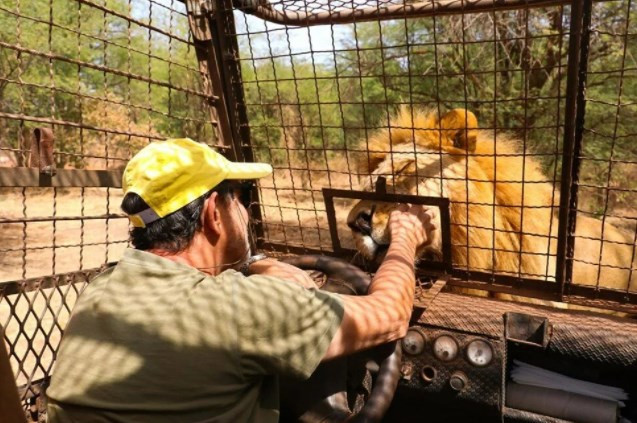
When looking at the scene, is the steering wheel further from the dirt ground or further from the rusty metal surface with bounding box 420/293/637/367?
the dirt ground

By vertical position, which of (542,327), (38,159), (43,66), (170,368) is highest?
(43,66)

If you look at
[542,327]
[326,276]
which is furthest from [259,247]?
[542,327]

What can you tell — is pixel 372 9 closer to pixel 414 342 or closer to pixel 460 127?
pixel 460 127

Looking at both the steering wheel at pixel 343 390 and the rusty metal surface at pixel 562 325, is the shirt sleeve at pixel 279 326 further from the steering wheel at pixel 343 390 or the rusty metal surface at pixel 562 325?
the rusty metal surface at pixel 562 325

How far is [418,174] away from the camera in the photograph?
2.85 m

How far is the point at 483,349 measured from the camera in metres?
2.21

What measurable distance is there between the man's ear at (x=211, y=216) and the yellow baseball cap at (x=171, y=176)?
4 centimetres

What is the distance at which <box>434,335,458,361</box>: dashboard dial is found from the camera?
89.0 inches

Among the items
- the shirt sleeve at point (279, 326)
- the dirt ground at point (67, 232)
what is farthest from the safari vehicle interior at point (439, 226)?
the dirt ground at point (67, 232)

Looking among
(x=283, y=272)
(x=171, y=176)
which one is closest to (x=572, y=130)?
(x=283, y=272)

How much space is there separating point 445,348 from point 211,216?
115 centimetres

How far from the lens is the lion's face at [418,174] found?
2752mm

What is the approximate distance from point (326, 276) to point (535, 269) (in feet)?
4.06

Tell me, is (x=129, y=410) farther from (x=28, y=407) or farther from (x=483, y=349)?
(x=483, y=349)
